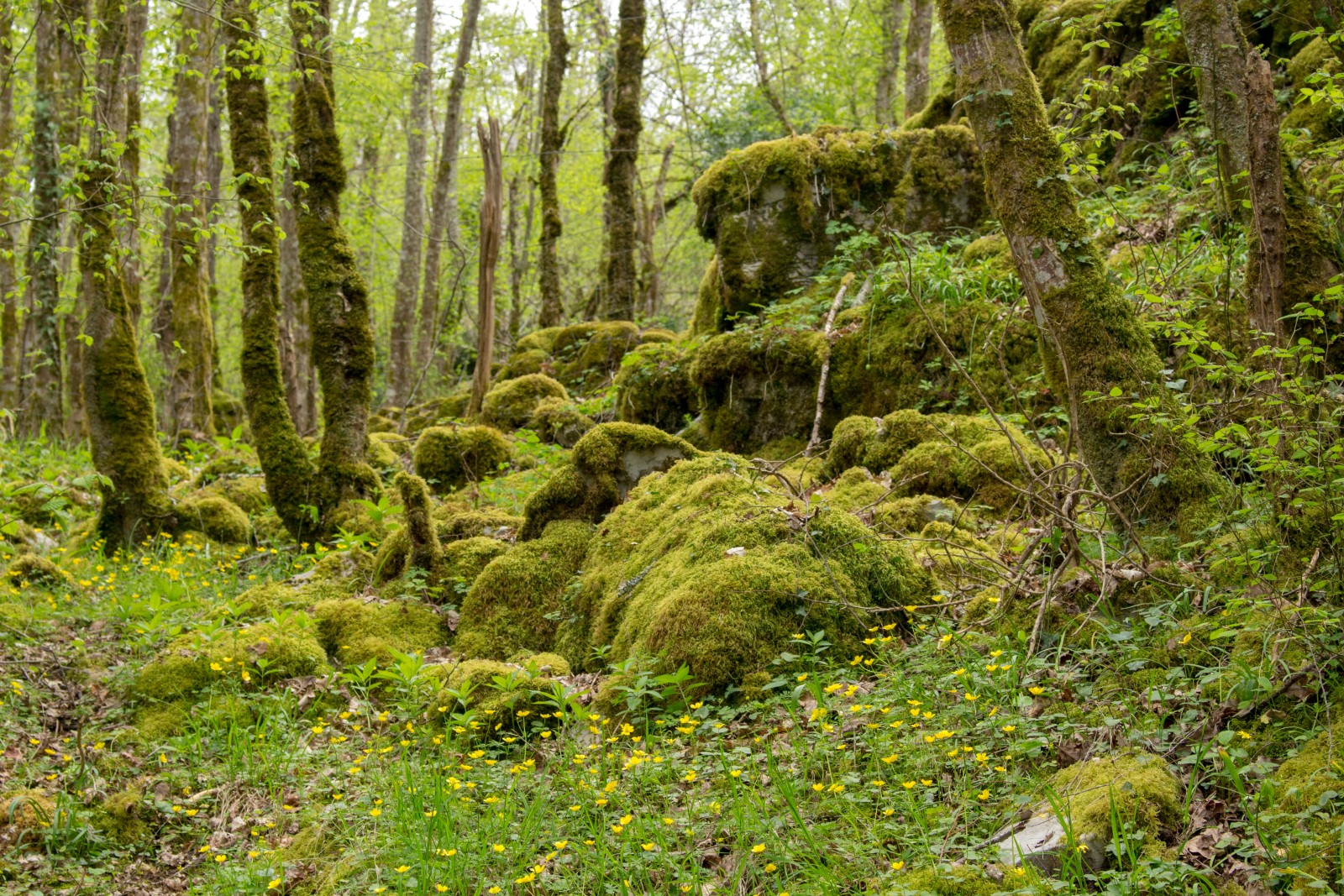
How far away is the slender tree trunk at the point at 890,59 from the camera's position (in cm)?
1625

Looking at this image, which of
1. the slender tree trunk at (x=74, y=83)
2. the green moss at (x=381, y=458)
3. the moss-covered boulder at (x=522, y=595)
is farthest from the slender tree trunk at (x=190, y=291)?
the moss-covered boulder at (x=522, y=595)

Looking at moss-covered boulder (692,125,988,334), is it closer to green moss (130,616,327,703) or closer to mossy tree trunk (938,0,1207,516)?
mossy tree trunk (938,0,1207,516)

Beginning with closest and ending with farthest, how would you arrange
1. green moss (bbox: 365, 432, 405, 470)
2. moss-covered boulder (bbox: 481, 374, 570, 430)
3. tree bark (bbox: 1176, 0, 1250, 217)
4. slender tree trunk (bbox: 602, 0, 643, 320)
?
tree bark (bbox: 1176, 0, 1250, 217) < green moss (bbox: 365, 432, 405, 470) < moss-covered boulder (bbox: 481, 374, 570, 430) < slender tree trunk (bbox: 602, 0, 643, 320)

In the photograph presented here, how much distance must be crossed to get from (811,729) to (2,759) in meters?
3.75

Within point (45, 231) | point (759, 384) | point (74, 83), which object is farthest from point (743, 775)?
point (45, 231)

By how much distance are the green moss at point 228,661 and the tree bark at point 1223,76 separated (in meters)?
5.54

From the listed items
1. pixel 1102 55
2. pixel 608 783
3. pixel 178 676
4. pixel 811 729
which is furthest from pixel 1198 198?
pixel 178 676

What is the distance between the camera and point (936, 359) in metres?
7.39

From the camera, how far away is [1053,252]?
425 cm

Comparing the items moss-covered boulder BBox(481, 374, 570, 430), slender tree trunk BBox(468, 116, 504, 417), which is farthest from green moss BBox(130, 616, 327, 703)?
slender tree trunk BBox(468, 116, 504, 417)

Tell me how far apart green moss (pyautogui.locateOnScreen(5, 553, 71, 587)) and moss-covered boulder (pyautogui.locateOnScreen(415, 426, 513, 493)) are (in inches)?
154

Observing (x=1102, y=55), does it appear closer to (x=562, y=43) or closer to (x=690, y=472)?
(x=690, y=472)

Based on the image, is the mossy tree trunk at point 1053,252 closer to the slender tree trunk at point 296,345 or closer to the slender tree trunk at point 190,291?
the slender tree trunk at point 190,291

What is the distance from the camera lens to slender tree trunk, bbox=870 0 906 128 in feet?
53.3
